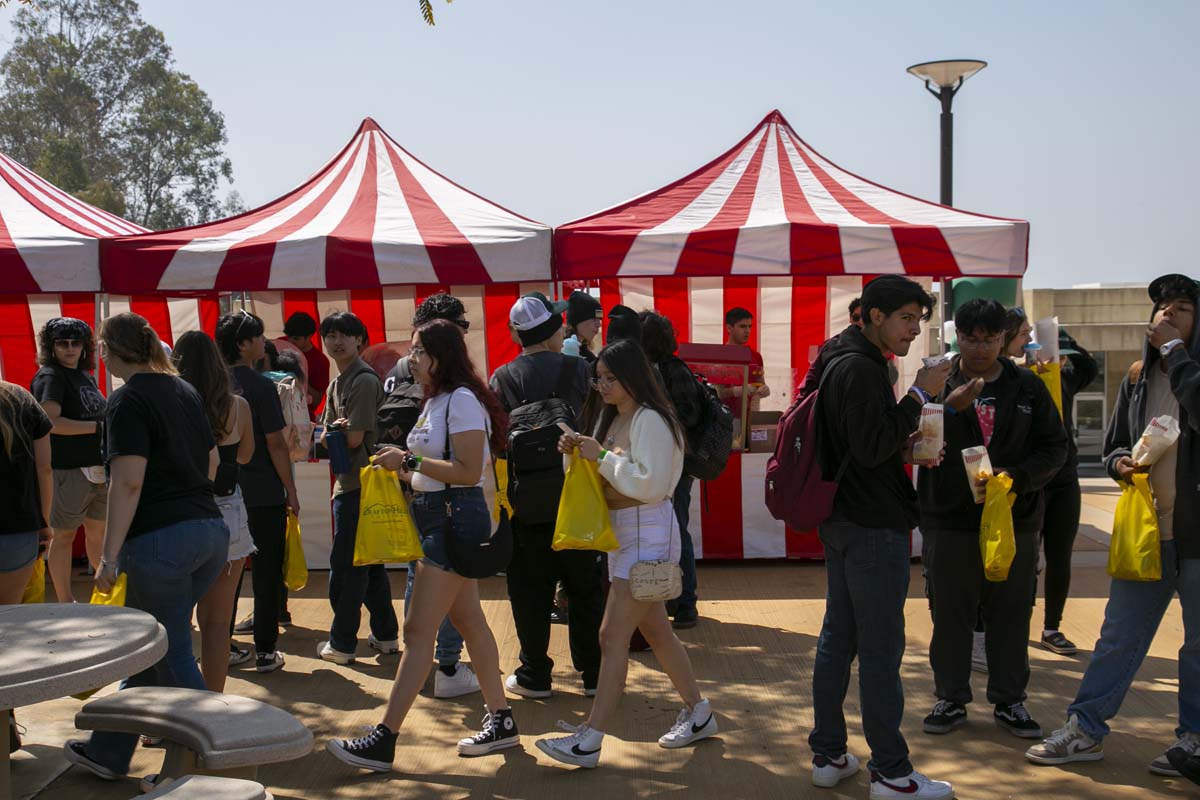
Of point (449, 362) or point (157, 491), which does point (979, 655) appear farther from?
point (157, 491)

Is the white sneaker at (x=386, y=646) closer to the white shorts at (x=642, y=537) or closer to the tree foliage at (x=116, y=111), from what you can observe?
the white shorts at (x=642, y=537)

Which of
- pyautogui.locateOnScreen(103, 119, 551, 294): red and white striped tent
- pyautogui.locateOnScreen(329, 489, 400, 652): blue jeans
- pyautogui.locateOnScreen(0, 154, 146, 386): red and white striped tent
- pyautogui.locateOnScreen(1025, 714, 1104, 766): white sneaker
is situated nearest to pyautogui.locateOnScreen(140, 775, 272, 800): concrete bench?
pyautogui.locateOnScreen(329, 489, 400, 652): blue jeans

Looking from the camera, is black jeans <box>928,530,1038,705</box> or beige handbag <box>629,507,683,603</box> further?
black jeans <box>928,530,1038,705</box>

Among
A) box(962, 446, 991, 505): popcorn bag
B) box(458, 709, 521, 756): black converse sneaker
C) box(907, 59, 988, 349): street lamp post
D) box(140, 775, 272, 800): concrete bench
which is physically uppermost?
box(907, 59, 988, 349): street lamp post

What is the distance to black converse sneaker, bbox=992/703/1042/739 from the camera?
454cm

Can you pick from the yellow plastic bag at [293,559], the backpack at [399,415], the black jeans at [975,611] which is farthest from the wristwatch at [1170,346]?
the yellow plastic bag at [293,559]

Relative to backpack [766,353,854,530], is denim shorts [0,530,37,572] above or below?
below

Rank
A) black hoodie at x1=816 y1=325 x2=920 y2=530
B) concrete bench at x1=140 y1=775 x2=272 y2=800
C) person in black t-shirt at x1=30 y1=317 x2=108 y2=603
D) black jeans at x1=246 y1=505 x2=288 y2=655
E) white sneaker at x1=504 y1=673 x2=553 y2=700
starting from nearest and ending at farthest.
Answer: concrete bench at x1=140 y1=775 x2=272 y2=800 < black hoodie at x1=816 y1=325 x2=920 y2=530 < white sneaker at x1=504 y1=673 x2=553 y2=700 < black jeans at x1=246 y1=505 x2=288 y2=655 < person in black t-shirt at x1=30 y1=317 x2=108 y2=603

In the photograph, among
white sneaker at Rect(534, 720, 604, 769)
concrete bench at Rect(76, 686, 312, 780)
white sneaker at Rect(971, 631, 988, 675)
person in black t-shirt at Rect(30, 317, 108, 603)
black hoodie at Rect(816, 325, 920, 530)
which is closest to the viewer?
concrete bench at Rect(76, 686, 312, 780)

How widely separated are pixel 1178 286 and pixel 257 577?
4.33 metres

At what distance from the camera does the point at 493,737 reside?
14.5 ft

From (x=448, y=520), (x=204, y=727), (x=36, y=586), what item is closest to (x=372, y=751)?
(x=448, y=520)

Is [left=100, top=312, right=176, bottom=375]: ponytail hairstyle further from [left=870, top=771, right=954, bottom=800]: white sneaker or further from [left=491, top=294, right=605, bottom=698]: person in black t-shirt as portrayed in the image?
[left=870, top=771, right=954, bottom=800]: white sneaker

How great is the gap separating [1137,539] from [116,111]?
48.2 m
